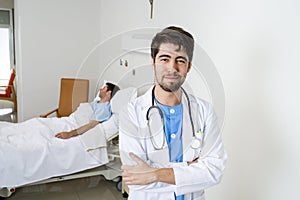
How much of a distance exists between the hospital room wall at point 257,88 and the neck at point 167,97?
0.57ft

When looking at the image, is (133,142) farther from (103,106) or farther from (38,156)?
(38,156)

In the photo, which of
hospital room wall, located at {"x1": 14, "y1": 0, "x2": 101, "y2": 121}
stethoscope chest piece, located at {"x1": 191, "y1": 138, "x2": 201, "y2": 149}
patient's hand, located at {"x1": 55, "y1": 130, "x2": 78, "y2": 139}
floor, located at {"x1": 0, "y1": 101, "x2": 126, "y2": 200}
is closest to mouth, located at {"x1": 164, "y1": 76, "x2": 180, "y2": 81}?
stethoscope chest piece, located at {"x1": 191, "y1": 138, "x2": 201, "y2": 149}

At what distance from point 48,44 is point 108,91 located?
3162mm

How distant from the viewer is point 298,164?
1318mm

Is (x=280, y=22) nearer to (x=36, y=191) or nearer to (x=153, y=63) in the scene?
(x=153, y=63)

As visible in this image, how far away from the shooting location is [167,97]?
112 cm

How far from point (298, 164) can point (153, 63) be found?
0.82m

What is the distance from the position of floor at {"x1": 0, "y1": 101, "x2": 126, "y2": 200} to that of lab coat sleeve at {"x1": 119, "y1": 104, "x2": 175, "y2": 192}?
5.71 ft

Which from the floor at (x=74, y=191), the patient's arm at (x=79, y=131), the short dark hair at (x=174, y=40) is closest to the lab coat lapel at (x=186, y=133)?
the short dark hair at (x=174, y=40)

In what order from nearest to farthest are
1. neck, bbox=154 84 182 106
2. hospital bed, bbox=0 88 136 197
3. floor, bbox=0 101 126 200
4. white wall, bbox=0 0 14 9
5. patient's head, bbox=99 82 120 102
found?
neck, bbox=154 84 182 106 → patient's head, bbox=99 82 120 102 → hospital bed, bbox=0 88 136 197 → floor, bbox=0 101 126 200 → white wall, bbox=0 0 14 9

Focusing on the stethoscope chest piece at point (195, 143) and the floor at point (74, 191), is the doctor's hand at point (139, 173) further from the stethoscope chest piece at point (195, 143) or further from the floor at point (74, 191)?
the floor at point (74, 191)

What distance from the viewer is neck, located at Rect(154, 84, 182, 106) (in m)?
1.11

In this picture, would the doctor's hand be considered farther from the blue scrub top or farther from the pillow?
the pillow

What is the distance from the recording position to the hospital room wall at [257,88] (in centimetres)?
135
